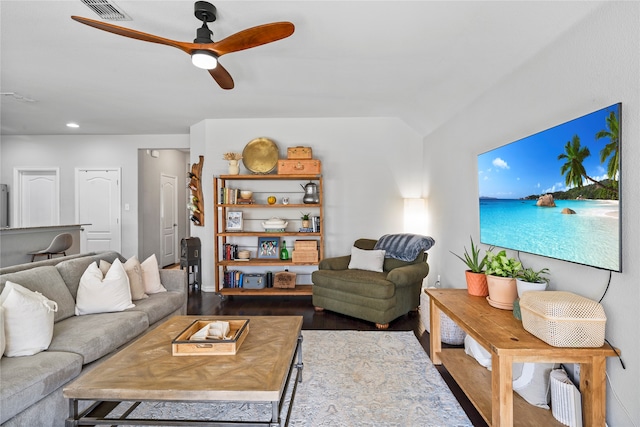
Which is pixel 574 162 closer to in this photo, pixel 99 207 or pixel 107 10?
pixel 107 10

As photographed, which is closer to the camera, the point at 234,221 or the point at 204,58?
the point at 204,58

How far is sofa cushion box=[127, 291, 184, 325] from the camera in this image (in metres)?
2.49

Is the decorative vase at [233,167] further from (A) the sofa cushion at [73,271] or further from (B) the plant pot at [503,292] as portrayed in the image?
(B) the plant pot at [503,292]

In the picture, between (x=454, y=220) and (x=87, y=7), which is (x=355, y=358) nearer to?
(x=454, y=220)

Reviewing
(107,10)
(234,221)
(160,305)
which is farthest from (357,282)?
(107,10)

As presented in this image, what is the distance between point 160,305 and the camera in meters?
2.63

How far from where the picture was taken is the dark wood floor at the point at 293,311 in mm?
3207

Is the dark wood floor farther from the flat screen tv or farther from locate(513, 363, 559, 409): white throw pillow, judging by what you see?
the flat screen tv

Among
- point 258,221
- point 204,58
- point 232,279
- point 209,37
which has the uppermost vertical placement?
point 209,37

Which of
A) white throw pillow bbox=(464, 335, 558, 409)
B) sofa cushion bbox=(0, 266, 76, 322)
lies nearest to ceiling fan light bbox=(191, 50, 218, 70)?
sofa cushion bbox=(0, 266, 76, 322)

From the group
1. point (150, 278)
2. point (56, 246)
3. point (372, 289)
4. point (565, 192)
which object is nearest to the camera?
point (565, 192)

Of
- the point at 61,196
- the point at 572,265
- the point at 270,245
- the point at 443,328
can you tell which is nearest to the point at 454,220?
the point at 443,328

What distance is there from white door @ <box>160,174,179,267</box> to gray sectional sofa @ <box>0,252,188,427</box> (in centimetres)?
392

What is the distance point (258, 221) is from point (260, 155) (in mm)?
984
